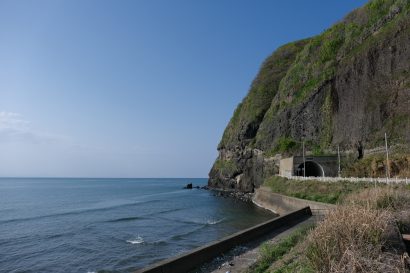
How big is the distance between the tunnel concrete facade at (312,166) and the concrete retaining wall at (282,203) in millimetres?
5414

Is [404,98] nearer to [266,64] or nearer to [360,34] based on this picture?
[360,34]

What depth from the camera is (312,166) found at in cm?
5662

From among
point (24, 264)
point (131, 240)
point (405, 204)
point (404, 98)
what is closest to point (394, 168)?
point (404, 98)

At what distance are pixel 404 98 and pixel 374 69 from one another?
782 cm

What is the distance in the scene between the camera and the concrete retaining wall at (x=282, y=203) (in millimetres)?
26286

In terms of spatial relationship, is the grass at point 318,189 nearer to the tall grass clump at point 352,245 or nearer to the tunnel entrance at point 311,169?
the tunnel entrance at point 311,169

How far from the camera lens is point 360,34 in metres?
55.8

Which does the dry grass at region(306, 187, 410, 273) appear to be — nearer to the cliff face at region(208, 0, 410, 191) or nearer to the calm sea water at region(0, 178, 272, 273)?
the calm sea water at region(0, 178, 272, 273)

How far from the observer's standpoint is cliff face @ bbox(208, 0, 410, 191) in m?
44.0

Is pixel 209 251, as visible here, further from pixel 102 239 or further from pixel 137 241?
pixel 102 239

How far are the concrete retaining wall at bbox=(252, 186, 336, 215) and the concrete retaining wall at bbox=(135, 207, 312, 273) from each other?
5.45 meters

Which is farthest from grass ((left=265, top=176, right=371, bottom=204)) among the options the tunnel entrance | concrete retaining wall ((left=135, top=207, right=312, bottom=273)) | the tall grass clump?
the tall grass clump

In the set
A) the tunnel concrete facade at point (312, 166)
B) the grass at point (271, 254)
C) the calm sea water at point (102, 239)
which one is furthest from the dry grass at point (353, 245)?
the tunnel concrete facade at point (312, 166)

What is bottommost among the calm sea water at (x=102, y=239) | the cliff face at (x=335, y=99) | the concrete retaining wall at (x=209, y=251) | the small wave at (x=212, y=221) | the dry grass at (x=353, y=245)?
the calm sea water at (x=102, y=239)
